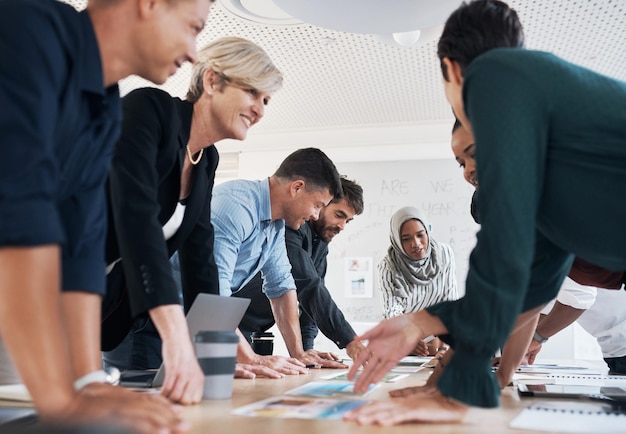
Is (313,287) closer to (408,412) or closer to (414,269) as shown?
(414,269)

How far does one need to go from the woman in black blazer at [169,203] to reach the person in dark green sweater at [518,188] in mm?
401

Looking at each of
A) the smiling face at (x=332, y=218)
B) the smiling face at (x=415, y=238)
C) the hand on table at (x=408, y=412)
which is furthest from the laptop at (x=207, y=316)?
the smiling face at (x=415, y=238)

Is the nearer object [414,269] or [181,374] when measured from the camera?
[181,374]

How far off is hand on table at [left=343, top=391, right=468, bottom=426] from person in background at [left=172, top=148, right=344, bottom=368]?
1.03m

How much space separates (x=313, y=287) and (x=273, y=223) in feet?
1.70

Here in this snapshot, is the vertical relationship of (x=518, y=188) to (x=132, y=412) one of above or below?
above

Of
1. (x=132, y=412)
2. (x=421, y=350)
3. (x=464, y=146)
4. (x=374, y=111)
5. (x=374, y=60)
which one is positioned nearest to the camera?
(x=132, y=412)

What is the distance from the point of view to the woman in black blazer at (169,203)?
1.09m

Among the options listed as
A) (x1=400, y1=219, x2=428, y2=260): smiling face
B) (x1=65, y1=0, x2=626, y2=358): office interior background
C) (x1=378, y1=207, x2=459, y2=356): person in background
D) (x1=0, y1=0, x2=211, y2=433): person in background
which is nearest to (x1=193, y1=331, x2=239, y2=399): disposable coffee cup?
(x1=0, y1=0, x2=211, y2=433): person in background

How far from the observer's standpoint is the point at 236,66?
169 cm

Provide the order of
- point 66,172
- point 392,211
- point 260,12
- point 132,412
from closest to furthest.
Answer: point 132,412
point 66,172
point 260,12
point 392,211

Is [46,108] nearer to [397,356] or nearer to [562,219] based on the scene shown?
[397,356]

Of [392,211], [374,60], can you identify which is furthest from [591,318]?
[392,211]

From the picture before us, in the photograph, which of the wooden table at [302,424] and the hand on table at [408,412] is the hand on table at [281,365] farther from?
the hand on table at [408,412]
